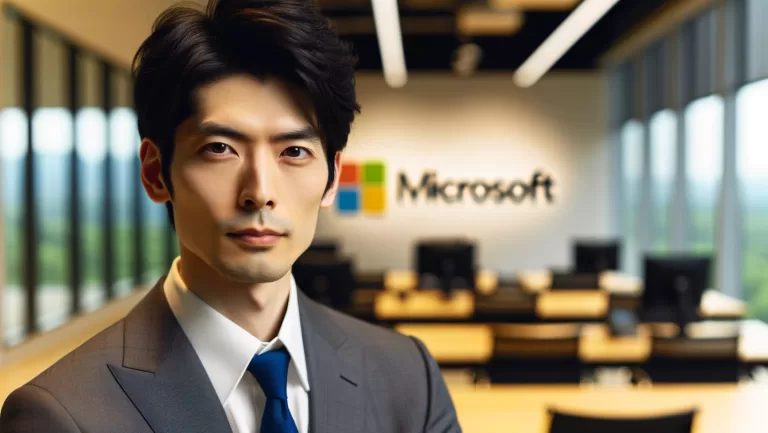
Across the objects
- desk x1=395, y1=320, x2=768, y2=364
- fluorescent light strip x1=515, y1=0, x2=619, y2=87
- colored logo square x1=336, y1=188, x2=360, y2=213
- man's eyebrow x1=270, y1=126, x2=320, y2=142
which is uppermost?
fluorescent light strip x1=515, y1=0, x2=619, y2=87

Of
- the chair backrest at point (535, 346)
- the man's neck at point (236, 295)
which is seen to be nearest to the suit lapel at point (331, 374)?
the man's neck at point (236, 295)

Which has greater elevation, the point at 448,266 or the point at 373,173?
the point at 373,173

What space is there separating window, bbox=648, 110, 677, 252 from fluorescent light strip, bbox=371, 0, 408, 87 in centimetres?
774

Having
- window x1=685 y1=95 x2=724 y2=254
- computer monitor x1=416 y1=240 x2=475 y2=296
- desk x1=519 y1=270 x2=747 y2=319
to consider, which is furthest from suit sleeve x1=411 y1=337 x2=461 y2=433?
window x1=685 y1=95 x2=724 y2=254

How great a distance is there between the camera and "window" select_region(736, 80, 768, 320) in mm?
6980

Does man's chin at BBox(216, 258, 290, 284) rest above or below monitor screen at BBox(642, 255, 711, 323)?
above

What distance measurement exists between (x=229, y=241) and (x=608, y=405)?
2.55m

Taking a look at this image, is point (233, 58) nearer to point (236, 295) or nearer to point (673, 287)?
point (236, 295)

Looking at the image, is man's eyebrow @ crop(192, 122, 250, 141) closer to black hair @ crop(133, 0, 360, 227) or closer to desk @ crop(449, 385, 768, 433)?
black hair @ crop(133, 0, 360, 227)

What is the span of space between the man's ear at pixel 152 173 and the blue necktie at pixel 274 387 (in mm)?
232

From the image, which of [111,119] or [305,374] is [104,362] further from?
[111,119]

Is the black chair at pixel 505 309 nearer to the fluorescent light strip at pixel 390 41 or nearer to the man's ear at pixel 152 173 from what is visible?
the fluorescent light strip at pixel 390 41

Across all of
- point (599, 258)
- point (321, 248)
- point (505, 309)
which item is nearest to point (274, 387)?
point (505, 309)

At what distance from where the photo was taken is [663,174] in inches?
358
